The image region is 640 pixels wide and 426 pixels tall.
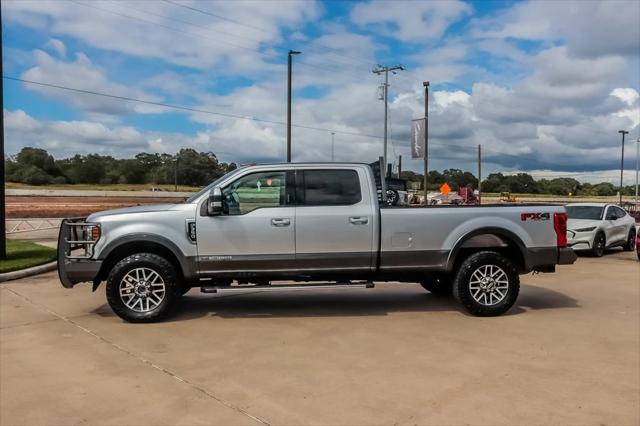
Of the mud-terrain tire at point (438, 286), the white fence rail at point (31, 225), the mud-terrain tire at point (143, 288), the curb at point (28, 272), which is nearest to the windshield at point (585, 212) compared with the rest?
the mud-terrain tire at point (438, 286)

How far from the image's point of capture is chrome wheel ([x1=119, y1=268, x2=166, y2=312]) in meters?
6.66

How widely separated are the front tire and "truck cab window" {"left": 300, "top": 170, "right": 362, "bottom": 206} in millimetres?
1706

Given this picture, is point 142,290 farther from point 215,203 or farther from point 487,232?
point 487,232

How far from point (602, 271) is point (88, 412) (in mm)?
10759

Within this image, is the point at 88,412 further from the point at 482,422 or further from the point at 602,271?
the point at 602,271

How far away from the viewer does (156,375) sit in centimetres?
485

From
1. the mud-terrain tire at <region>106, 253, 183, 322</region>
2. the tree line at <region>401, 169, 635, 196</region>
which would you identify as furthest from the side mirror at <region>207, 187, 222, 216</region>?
the tree line at <region>401, 169, 635, 196</region>

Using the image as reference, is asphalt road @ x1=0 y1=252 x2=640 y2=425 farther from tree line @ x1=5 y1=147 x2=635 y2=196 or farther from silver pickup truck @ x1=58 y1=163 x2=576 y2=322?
tree line @ x1=5 y1=147 x2=635 y2=196

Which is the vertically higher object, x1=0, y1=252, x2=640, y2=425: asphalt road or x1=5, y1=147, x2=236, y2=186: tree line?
x1=5, y1=147, x2=236, y2=186: tree line

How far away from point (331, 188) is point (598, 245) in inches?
410

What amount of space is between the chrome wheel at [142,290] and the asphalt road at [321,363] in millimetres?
258

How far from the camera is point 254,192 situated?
22.7ft

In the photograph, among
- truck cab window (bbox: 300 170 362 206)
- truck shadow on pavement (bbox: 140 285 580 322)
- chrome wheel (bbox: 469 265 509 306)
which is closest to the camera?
truck cab window (bbox: 300 170 362 206)

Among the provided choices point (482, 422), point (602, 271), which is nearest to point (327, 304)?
point (482, 422)
